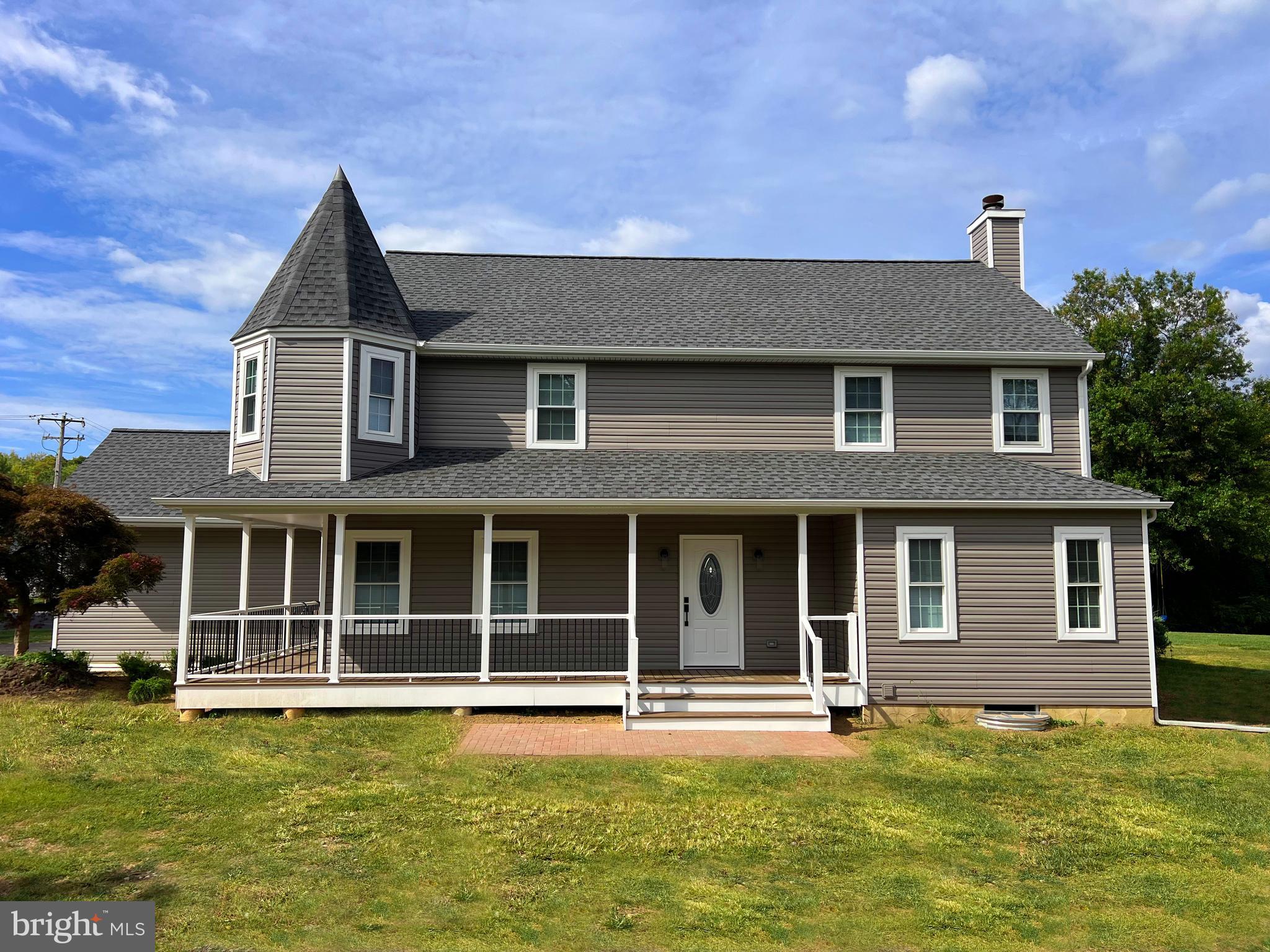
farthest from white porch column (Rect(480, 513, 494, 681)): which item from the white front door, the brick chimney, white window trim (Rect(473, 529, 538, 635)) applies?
the brick chimney

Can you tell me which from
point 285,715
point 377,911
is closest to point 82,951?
point 377,911

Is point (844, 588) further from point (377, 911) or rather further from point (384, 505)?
point (377, 911)

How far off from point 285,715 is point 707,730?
605cm

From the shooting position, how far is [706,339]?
14.4 meters

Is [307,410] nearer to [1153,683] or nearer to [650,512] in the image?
[650,512]

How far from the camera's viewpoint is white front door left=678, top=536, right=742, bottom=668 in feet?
45.3

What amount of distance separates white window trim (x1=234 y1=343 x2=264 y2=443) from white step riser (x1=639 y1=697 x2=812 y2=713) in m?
7.54

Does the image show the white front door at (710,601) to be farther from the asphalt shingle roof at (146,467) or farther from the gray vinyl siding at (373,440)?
the asphalt shingle roof at (146,467)

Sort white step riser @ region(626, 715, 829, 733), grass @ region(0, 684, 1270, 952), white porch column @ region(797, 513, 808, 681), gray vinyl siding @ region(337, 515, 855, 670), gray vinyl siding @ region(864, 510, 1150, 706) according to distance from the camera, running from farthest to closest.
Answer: gray vinyl siding @ region(337, 515, 855, 670) → white porch column @ region(797, 513, 808, 681) → gray vinyl siding @ region(864, 510, 1150, 706) → white step riser @ region(626, 715, 829, 733) → grass @ region(0, 684, 1270, 952)

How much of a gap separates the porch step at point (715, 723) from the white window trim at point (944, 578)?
6.44ft

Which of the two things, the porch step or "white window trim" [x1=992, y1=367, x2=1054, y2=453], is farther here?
"white window trim" [x1=992, y1=367, x2=1054, y2=453]

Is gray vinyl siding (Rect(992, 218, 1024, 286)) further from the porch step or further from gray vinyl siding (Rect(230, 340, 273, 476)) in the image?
gray vinyl siding (Rect(230, 340, 273, 476))

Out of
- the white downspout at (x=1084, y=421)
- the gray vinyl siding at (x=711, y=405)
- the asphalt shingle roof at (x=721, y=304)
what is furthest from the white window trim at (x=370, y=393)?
the white downspout at (x=1084, y=421)

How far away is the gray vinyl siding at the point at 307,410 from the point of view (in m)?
12.7
